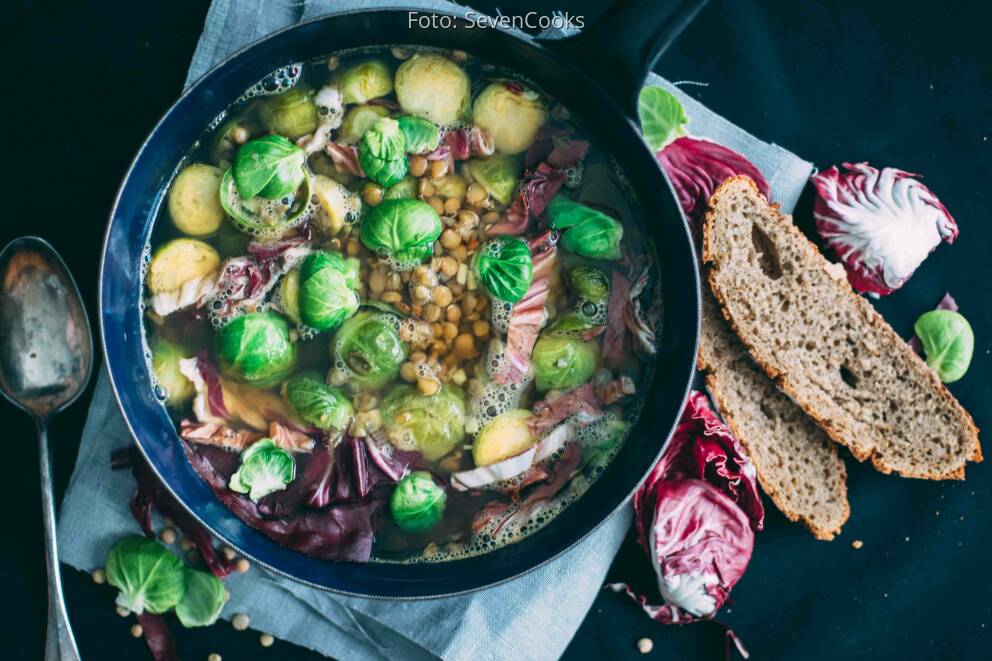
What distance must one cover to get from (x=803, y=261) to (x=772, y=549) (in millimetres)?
924

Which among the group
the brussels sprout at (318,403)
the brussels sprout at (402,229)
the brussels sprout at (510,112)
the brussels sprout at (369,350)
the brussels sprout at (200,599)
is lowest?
the brussels sprout at (200,599)

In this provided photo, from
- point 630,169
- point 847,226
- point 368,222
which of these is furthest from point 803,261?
point 368,222

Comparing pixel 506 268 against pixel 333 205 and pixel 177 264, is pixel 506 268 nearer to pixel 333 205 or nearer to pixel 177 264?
pixel 333 205

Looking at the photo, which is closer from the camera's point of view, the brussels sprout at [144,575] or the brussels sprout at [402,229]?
the brussels sprout at [402,229]

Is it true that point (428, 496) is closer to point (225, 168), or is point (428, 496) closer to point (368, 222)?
point (368, 222)

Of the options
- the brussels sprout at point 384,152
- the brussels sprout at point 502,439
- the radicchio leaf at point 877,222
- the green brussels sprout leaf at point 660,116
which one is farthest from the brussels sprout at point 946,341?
the brussels sprout at point 384,152

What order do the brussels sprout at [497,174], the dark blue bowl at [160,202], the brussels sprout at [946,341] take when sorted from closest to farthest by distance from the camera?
the dark blue bowl at [160,202], the brussels sprout at [497,174], the brussels sprout at [946,341]

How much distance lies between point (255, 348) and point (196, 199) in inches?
17.0

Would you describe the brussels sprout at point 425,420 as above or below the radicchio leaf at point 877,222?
below

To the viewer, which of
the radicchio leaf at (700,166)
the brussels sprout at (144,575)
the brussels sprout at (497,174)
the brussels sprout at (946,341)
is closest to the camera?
the brussels sprout at (497,174)

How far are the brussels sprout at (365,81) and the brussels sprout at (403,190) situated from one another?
0.24 m

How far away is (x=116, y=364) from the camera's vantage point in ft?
7.04

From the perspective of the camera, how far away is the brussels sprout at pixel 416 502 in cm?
230

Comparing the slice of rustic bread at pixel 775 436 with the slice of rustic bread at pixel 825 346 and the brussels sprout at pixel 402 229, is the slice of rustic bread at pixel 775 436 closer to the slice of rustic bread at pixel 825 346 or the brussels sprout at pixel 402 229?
the slice of rustic bread at pixel 825 346
